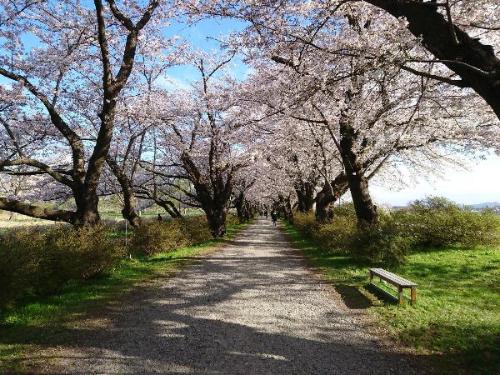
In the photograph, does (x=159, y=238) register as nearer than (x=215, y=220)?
Yes

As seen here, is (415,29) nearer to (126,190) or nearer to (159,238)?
(159,238)

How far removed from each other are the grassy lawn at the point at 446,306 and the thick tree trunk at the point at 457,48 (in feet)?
11.0

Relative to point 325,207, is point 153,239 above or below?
below

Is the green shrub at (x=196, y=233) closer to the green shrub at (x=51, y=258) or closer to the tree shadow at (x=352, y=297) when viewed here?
the green shrub at (x=51, y=258)

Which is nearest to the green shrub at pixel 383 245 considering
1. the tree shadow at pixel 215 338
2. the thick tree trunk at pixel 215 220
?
the tree shadow at pixel 215 338

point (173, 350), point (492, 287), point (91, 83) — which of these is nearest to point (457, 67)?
point (173, 350)

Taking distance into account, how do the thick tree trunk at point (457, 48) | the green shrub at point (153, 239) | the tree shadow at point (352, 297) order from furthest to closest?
the green shrub at point (153, 239) < the tree shadow at point (352, 297) < the thick tree trunk at point (457, 48)

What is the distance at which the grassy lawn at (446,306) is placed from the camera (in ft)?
18.0

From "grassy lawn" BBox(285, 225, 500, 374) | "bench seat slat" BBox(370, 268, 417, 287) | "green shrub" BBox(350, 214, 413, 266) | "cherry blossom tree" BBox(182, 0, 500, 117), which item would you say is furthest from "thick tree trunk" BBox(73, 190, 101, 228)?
"green shrub" BBox(350, 214, 413, 266)

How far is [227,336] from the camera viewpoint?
6.04 m

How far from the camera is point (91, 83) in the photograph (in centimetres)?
1628

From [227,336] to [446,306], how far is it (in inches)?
181

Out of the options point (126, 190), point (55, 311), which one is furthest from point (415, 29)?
point (126, 190)

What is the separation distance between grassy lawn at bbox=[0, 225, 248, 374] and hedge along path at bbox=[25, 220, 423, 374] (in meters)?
0.32
